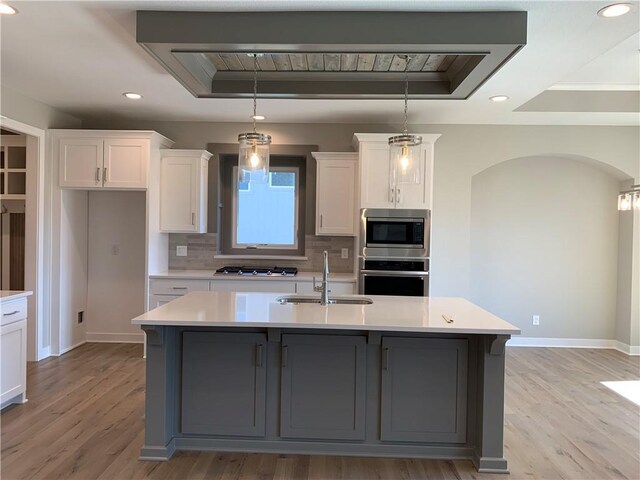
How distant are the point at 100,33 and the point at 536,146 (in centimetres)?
439

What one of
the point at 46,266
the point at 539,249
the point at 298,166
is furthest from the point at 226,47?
the point at 539,249

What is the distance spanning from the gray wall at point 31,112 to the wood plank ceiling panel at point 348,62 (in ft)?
9.78

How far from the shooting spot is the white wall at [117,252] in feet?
16.8

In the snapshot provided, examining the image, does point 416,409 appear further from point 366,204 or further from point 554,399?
point 366,204

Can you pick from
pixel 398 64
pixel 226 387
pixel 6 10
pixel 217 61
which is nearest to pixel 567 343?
pixel 398 64

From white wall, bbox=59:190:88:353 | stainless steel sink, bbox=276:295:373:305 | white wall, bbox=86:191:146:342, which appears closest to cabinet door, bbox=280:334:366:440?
stainless steel sink, bbox=276:295:373:305

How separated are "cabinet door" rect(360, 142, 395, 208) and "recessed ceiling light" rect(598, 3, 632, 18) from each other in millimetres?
2294

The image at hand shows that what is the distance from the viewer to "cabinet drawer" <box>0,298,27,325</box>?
10.4 feet

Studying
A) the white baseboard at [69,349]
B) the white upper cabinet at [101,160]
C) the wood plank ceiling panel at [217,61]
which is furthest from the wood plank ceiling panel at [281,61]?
the white baseboard at [69,349]

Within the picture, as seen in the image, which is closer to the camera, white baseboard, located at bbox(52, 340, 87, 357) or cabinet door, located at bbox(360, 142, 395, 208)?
cabinet door, located at bbox(360, 142, 395, 208)

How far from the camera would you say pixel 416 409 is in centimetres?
272

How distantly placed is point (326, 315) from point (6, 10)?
2.50 metres

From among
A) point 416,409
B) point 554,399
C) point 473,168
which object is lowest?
point 554,399

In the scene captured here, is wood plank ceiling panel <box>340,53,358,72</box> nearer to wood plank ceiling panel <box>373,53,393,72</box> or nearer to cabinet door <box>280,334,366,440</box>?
wood plank ceiling panel <box>373,53,393,72</box>
